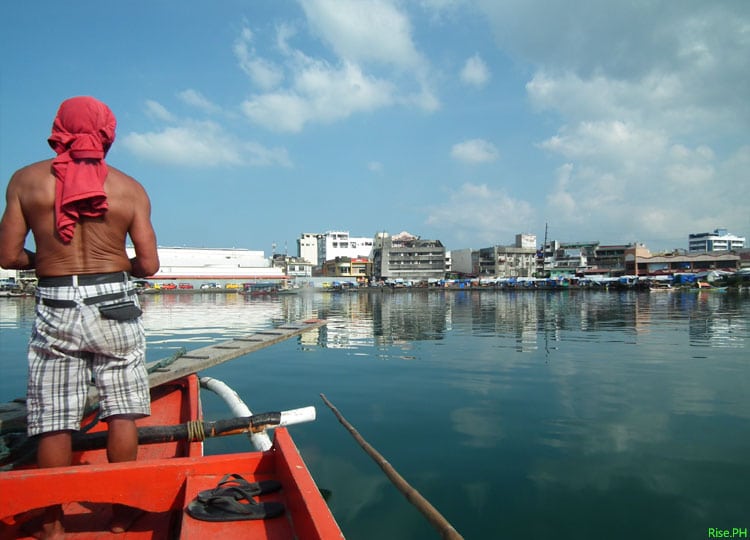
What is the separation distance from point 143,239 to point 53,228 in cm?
40

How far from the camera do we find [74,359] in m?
2.24

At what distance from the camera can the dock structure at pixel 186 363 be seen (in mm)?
2787

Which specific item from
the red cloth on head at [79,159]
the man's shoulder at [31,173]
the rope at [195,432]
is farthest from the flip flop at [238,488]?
the man's shoulder at [31,173]

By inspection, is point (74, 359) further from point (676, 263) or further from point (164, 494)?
point (676, 263)

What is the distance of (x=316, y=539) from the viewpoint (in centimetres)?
149

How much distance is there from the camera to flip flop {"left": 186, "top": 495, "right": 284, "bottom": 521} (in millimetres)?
1854

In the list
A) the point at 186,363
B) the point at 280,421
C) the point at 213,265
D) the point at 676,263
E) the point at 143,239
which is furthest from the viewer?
the point at 213,265

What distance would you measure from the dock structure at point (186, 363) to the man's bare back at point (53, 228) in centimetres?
106

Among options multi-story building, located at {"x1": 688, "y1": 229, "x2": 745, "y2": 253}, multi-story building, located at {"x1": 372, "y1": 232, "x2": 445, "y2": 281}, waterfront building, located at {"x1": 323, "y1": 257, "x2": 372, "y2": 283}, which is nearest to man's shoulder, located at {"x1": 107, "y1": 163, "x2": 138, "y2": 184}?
waterfront building, located at {"x1": 323, "y1": 257, "x2": 372, "y2": 283}

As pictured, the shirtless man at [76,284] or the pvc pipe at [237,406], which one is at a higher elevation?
the shirtless man at [76,284]

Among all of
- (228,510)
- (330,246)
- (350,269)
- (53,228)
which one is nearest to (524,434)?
(228,510)

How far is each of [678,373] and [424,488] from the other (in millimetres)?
6467

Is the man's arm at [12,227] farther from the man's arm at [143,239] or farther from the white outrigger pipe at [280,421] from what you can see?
the white outrigger pipe at [280,421]

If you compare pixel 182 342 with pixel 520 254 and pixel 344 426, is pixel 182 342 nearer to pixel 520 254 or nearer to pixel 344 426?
pixel 344 426
